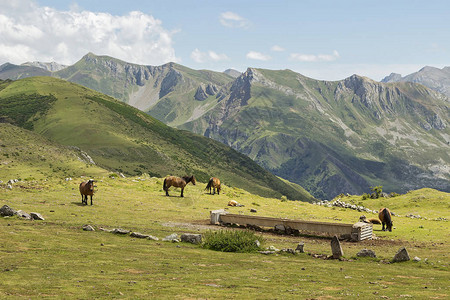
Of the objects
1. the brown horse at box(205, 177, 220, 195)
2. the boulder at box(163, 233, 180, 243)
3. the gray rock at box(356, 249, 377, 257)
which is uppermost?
the brown horse at box(205, 177, 220, 195)

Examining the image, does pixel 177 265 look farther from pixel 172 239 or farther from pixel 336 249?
pixel 336 249

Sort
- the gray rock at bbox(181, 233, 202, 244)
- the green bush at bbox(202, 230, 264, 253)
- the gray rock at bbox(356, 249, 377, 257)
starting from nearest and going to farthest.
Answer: the gray rock at bbox(356, 249, 377, 257)
the green bush at bbox(202, 230, 264, 253)
the gray rock at bbox(181, 233, 202, 244)

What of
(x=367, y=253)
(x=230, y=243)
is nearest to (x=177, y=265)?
(x=230, y=243)

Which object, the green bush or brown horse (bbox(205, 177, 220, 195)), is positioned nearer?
the green bush

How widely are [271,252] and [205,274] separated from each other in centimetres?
871

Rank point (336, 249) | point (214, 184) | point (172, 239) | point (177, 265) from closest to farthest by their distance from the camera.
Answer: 1. point (177, 265)
2. point (336, 249)
3. point (172, 239)
4. point (214, 184)

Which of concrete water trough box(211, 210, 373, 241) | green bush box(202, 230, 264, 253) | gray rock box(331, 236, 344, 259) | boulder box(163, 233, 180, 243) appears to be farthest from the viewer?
concrete water trough box(211, 210, 373, 241)

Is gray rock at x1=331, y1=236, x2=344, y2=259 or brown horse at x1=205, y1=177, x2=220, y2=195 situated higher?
brown horse at x1=205, y1=177, x2=220, y2=195

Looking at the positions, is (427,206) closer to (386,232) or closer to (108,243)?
(386,232)

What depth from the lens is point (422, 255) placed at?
2927 centimetres

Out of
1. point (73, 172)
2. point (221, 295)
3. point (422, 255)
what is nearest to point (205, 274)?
point (221, 295)

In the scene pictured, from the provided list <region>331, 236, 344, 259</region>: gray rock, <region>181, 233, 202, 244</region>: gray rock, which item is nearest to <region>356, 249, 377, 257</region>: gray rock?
<region>331, 236, 344, 259</region>: gray rock

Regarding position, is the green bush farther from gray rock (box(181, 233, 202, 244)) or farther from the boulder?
the boulder

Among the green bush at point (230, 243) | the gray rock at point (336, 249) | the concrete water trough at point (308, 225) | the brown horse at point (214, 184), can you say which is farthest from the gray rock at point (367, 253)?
the brown horse at point (214, 184)
